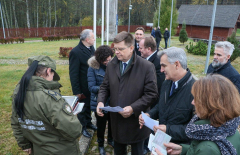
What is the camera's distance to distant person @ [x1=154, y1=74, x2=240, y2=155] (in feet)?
4.19

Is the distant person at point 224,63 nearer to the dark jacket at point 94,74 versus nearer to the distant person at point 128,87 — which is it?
the distant person at point 128,87

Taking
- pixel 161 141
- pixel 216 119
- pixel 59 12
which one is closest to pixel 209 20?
pixel 59 12

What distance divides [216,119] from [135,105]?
121 centimetres

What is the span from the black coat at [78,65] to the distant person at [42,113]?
1.58 meters

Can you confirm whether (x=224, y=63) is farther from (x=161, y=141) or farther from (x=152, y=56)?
(x=161, y=141)

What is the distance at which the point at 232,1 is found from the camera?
53406 mm

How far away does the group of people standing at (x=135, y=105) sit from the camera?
1.33m

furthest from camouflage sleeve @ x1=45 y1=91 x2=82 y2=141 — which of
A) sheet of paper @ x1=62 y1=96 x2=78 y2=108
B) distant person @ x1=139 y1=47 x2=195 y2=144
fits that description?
distant person @ x1=139 y1=47 x2=195 y2=144

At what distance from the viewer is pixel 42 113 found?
70.7 inches

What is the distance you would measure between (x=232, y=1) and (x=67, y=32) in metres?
46.5

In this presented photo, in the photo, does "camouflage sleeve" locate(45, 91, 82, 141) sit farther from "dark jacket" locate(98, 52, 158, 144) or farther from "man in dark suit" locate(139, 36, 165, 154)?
"man in dark suit" locate(139, 36, 165, 154)

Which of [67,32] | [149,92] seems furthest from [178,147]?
[67,32]

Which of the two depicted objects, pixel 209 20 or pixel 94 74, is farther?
pixel 209 20

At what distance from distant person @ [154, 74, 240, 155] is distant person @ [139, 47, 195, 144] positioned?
21.7 inches
